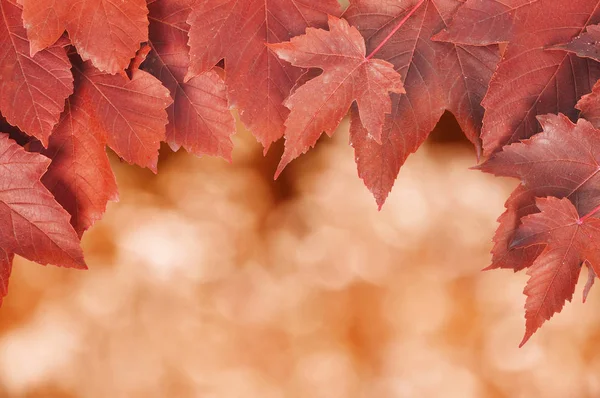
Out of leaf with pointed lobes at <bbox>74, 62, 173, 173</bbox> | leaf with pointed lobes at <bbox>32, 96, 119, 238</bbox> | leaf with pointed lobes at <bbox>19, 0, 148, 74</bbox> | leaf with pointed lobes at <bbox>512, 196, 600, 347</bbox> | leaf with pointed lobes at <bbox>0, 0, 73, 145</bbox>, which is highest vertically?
leaf with pointed lobes at <bbox>19, 0, 148, 74</bbox>

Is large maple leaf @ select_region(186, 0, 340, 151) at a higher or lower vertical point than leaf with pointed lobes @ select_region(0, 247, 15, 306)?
higher

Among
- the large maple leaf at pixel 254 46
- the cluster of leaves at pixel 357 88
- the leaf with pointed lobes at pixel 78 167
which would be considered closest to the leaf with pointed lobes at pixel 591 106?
the cluster of leaves at pixel 357 88

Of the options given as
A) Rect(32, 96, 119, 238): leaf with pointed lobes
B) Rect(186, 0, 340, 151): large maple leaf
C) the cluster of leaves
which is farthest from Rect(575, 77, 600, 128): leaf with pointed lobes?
Rect(32, 96, 119, 238): leaf with pointed lobes

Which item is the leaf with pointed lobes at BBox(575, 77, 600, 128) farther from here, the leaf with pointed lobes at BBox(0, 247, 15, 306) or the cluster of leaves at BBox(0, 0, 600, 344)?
the leaf with pointed lobes at BBox(0, 247, 15, 306)

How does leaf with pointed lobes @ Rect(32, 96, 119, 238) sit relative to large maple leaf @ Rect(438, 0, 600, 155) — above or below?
below

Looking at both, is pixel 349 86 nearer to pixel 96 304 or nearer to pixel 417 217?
pixel 417 217

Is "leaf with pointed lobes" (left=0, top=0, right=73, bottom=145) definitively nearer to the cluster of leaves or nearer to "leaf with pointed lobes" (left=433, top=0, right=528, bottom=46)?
the cluster of leaves

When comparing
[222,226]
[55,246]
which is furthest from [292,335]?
[55,246]
